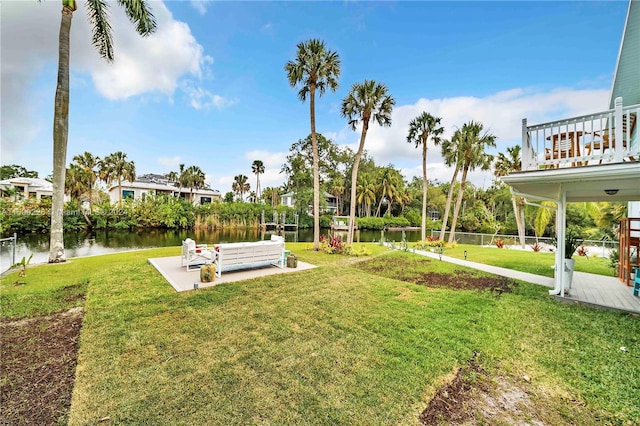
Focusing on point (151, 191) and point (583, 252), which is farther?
point (151, 191)

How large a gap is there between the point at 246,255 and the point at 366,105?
963 centimetres

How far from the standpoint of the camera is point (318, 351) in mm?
3355

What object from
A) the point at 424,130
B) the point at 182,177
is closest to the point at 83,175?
the point at 182,177

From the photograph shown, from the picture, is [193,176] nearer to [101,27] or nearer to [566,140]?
[101,27]

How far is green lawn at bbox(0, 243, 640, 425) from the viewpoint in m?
2.39

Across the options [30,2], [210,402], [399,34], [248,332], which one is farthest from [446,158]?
[30,2]

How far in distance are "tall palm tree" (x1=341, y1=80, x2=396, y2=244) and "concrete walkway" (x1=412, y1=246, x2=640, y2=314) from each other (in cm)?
754

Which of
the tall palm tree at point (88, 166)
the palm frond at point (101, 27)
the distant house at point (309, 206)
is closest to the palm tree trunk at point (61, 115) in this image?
the palm frond at point (101, 27)

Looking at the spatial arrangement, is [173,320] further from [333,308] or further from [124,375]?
[333,308]

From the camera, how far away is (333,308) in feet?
16.1

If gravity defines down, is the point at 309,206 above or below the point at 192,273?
above

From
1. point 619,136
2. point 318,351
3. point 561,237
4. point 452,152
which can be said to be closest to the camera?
point 318,351

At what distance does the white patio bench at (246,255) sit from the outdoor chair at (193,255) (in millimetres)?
512

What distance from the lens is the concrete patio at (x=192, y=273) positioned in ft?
19.7
